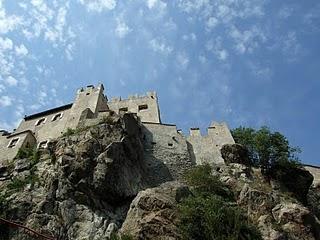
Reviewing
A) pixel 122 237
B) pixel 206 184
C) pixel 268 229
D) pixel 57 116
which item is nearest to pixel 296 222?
pixel 268 229

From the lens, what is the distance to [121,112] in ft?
142

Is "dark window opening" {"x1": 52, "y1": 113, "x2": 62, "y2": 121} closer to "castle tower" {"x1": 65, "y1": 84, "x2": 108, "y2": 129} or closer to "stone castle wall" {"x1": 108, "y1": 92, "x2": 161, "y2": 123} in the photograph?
"castle tower" {"x1": 65, "y1": 84, "x2": 108, "y2": 129}

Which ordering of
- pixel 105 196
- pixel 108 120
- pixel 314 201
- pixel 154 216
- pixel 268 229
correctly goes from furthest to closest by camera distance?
pixel 314 201 → pixel 108 120 → pixel 105 196 → pixel 268 229 → pixel 154 216

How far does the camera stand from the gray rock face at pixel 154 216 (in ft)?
70.6

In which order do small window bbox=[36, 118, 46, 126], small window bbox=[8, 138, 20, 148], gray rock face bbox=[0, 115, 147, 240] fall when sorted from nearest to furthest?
gray rock face bbox=[0, 115, 147, 240]
small window bbox=[8, 138, 20, 148]
small window bbox=[36, 118, 46, 126]

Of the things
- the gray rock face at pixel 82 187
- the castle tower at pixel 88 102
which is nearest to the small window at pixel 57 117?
the castle tower at pixel 88 102

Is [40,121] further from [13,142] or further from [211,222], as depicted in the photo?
[211,222]

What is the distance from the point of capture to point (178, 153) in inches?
1481

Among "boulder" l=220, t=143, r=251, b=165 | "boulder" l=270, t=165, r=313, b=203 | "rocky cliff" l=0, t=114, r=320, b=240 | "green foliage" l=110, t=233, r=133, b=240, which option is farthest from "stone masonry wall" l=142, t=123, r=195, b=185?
"green foliage" l=110, t=233, r=133, b=240

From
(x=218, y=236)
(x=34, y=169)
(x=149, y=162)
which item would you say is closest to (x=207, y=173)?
(x=149, y=162)

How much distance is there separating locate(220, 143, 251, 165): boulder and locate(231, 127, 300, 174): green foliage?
38.2 inches

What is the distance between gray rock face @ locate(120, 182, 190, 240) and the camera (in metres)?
21.5

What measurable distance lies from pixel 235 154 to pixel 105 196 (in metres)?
14.9

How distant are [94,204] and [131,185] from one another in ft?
11.7
